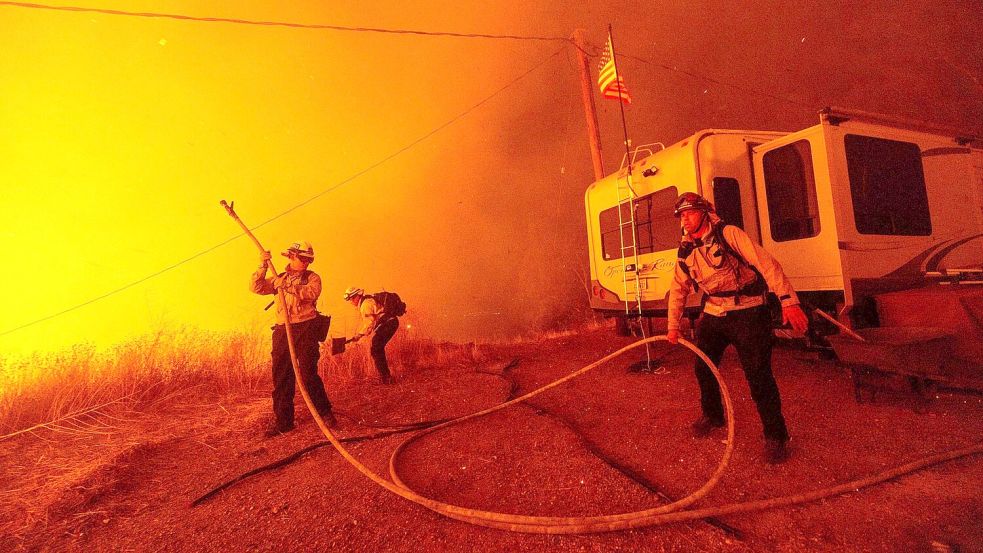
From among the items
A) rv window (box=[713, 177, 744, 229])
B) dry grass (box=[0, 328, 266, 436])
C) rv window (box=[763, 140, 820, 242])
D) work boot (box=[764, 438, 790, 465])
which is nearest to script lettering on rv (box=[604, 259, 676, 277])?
rv window (box=[713, 177, 744, 229])

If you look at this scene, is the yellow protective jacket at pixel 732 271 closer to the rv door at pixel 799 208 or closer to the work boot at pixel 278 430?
the rv door at pixel 799 208

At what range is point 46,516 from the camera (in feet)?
10.3

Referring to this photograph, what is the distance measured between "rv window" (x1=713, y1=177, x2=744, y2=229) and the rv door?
32 centimetres

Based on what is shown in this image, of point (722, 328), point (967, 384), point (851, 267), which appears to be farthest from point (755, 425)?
point (851, 267)

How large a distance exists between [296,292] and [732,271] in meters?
4.81

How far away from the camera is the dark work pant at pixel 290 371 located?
4.81 m

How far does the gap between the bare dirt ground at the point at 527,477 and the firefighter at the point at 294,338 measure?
0.34 metres

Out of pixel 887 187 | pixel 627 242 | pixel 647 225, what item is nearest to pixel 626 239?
pixel 627 242

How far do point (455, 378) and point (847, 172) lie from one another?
641 cm

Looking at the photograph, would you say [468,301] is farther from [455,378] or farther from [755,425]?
[755,425]

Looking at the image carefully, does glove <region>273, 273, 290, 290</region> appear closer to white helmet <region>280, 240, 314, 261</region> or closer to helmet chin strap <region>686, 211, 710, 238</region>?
white helmet <region>280, 240, 314, 261</region>

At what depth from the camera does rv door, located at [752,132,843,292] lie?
4797mm

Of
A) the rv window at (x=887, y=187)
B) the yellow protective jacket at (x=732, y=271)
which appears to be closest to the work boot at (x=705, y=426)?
the yellow protective jacket at (x=732, y=271)

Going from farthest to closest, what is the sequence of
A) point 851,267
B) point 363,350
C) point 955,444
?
point 363,350, point 851,267, point 955,444
